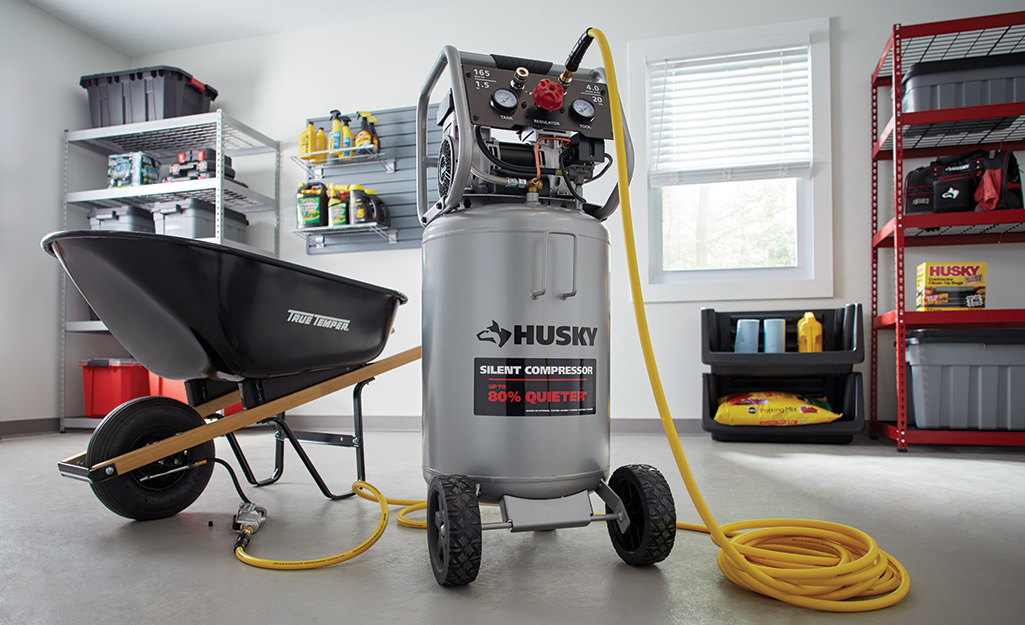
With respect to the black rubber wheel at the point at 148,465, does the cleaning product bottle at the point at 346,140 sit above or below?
above

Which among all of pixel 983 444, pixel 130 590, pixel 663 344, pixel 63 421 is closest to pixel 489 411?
pixel 130 590

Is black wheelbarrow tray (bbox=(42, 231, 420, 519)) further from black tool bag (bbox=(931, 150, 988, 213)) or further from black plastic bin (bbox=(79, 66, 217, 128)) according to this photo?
black plastic bin (bbox=(79, 66, 217, 128))

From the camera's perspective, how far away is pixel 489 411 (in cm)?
120

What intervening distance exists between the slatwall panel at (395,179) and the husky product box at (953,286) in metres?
2.85

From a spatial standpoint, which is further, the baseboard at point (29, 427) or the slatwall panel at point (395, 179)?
the slatwall panel at point (395, 179)

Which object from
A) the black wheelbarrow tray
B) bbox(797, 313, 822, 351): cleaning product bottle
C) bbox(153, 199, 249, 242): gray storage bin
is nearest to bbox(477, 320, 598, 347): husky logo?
the black wheelbarrow tray

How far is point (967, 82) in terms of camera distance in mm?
2818

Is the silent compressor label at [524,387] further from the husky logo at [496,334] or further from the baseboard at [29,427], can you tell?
the baseboard at [29,427]

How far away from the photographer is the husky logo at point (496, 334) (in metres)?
1.20

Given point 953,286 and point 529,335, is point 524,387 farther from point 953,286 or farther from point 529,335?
point 953,286

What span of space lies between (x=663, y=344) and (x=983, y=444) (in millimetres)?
1569

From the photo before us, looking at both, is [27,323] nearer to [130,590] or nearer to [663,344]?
[130,590]

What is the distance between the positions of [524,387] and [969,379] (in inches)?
104

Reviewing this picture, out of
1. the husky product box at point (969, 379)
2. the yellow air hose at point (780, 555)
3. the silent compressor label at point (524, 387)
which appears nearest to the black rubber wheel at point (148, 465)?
the yellow air hose at point (780, 555)
